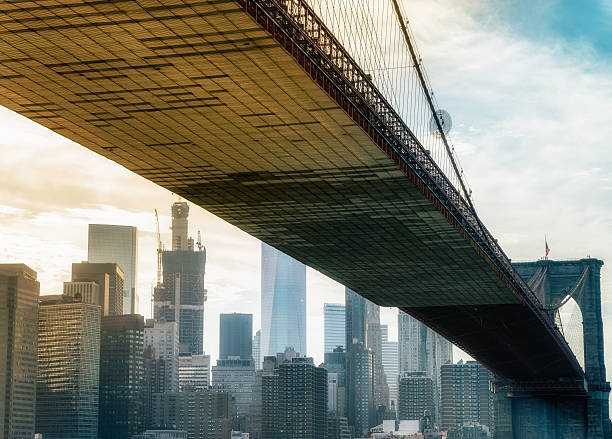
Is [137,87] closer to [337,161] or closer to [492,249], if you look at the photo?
[337,161]

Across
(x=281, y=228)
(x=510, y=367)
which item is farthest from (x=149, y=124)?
(x=510, y=367)

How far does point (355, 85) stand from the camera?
3734 centimetres

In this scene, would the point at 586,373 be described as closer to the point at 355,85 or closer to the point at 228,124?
the point at 355,85

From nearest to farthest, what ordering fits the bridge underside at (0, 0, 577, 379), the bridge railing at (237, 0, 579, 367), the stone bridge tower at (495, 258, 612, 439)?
the bridge underside at (0, 0, 577, 379)
the bridge railing at (237, 0, 579, 367)
the stone bridge tower at (495, 258, 612, 439)

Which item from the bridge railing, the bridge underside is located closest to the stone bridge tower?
the bridge underside

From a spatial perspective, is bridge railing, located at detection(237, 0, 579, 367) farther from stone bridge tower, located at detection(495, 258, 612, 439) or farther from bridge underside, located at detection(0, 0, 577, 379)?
stone bridge tower, located at detection(495, 258, 612, 439)

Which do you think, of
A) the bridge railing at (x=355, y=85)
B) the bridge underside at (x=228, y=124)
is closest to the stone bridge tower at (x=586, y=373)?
the bridge underside at (x=228, y=124)

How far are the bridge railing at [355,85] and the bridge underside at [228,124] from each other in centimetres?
49

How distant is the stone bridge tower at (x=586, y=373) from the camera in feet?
346

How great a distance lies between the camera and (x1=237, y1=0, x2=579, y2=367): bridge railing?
2942cm

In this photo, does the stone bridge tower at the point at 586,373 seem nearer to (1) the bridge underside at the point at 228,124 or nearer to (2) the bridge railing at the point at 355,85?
(1) the bridge underside at the point at 228,124

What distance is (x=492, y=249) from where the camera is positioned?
216 ft

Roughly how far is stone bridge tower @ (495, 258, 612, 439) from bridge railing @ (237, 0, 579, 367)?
47664 mm

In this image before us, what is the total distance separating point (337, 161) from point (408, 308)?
46145 millimetres
